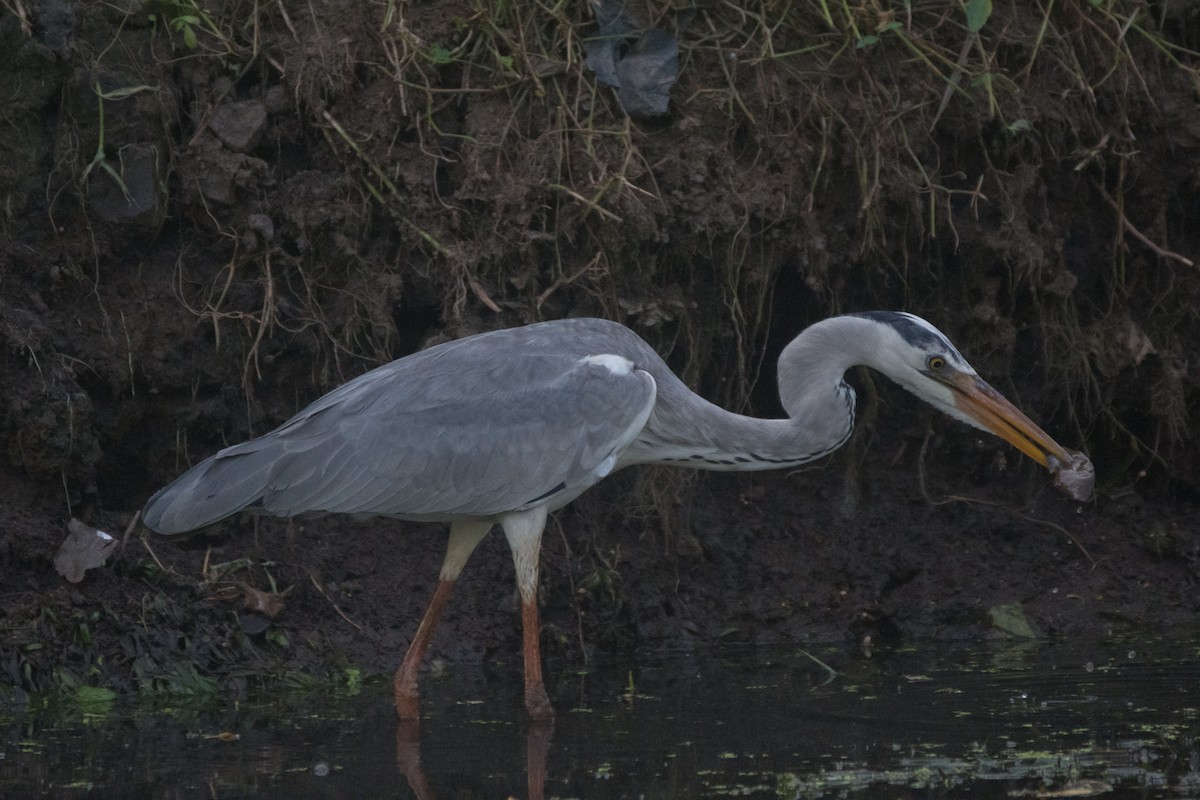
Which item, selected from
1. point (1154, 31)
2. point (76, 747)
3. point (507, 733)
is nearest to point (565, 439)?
point (507, 733)

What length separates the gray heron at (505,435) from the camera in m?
5.26

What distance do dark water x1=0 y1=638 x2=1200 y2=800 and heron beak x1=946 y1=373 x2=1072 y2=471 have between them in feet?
2.61

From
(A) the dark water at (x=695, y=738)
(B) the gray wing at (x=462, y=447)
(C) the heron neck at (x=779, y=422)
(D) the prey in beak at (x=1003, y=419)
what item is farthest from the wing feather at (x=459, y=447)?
(D) the prey in beak at (x=1003, y=419)

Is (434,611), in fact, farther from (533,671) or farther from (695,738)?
(695,738)

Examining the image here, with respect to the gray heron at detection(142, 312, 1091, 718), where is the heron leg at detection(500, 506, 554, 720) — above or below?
below

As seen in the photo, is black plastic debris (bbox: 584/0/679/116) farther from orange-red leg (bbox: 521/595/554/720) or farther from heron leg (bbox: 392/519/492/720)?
orange-red leg (bbox: 521/595/554/720)

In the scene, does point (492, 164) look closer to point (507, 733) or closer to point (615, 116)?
point (615, 116)

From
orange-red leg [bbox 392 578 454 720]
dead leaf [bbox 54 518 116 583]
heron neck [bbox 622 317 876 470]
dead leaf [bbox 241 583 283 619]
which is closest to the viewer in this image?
orange-red leg [bbox 392 578 454 720]

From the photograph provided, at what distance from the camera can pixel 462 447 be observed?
17.4 ft

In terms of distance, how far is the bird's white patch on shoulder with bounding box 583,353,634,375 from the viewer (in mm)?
5344

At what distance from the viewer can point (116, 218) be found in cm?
606

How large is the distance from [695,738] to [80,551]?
2.46 m

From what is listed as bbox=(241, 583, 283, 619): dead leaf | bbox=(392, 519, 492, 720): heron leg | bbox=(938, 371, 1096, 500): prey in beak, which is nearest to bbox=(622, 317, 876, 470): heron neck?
bbox=(938, 371, 1096, 500): prey in beak

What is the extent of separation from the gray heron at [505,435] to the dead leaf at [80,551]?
576 millimetres
